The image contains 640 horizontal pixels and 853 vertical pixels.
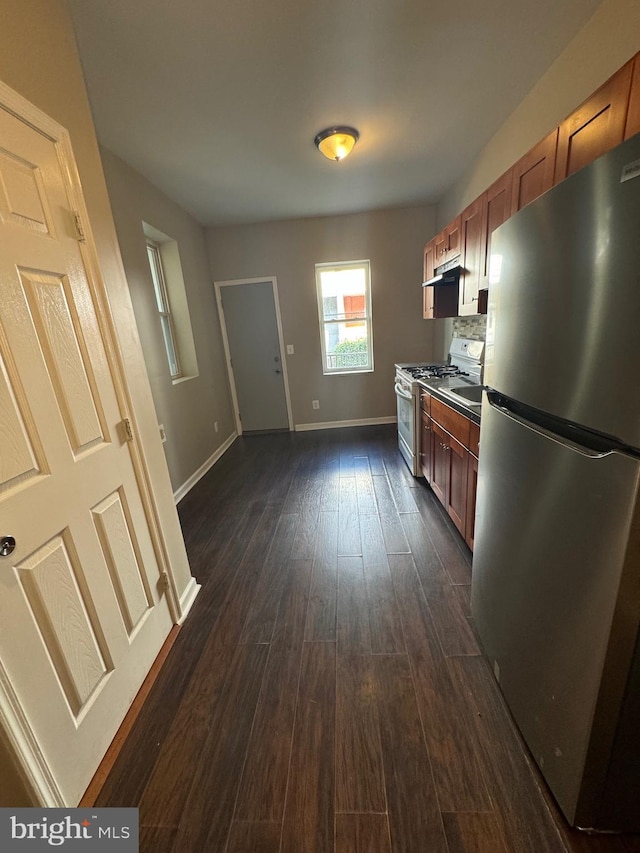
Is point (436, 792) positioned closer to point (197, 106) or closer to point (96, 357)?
point (96, 357)

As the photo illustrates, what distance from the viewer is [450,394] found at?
2182mm

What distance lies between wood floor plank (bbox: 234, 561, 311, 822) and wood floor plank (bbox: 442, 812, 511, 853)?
0.50 m

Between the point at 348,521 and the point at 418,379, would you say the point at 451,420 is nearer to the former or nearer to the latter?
the point at 418,379

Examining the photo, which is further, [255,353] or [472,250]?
Result: [255,353]

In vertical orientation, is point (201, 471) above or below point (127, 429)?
below

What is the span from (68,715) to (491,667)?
5.08 feet

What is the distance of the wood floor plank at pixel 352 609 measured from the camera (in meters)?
1.53

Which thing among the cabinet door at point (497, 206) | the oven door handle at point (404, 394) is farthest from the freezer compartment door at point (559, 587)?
the oven door handle at point (404, 394)

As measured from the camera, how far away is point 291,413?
16.0 feet

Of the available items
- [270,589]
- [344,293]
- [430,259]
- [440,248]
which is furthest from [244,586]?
[344,293]

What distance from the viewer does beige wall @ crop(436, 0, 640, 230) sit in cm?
145

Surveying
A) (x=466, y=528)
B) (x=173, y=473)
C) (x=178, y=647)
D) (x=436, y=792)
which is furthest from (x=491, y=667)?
(x=173, y=473)

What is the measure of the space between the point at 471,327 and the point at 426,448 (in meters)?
1.42

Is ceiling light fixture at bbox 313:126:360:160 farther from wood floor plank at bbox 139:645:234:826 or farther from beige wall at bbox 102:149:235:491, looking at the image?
wood floor plank at bbox 139:645:234:826
